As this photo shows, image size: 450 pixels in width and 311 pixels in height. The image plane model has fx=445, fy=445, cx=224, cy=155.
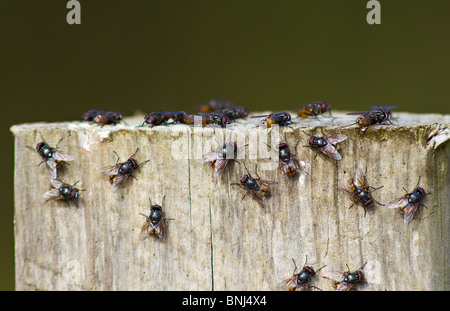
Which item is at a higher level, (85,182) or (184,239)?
(85,182)

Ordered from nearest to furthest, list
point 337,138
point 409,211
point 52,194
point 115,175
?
point 409,211
point 337,138
point 115,175
point 52,194

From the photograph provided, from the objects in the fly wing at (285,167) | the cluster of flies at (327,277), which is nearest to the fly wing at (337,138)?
the fly wing at (285,167)

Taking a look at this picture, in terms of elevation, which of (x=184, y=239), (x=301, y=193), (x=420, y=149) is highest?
(x=420, y=149)

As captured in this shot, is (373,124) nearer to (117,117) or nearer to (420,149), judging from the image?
(420,149)

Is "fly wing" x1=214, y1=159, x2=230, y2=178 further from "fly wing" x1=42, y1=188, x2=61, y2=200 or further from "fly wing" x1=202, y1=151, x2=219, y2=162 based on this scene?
"fly wing" x1=42, y1=188, x2=61, y2=200

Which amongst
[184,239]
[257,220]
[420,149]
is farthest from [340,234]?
[184,239]

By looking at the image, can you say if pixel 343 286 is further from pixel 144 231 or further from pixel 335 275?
pixel 144 231

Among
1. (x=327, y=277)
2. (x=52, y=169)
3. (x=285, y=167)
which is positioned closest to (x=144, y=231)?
(x=52, y=169)
